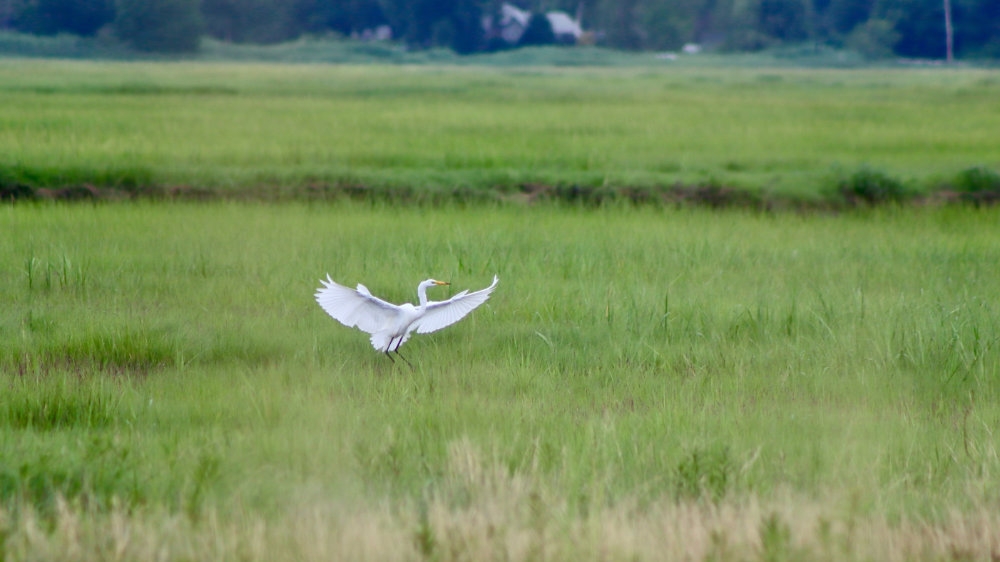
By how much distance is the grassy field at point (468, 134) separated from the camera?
9.18 meters

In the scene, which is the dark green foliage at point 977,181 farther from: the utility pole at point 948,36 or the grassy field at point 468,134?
the utility pole at point 948,36

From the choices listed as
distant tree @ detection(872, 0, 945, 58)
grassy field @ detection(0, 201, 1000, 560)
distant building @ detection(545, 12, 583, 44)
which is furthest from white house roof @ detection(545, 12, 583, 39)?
grassy field @ detection(0, 201, 1000, 560)

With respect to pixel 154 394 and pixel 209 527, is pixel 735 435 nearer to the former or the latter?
pixel 209 527

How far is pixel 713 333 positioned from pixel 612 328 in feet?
1.54

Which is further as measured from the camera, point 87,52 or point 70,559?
point 87,52

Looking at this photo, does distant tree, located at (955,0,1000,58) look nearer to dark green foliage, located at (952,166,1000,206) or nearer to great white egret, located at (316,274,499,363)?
dark green foliage, located at (952,166,1000,206)

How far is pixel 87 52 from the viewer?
103 ft

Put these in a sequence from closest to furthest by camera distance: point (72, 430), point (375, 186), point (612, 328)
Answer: point (72, 430)
point (612, 328)
point (375, 186)

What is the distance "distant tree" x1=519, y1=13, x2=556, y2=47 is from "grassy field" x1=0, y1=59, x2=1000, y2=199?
2184 centimetres

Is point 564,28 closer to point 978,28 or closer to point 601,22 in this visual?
point 601,22

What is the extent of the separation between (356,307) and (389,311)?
0.13m

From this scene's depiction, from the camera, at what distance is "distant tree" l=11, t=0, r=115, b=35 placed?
30828 mm

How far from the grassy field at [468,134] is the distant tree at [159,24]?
9.98 meters

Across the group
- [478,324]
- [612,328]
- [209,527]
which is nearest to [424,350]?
[478,324]
